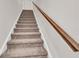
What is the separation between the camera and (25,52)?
2.86m

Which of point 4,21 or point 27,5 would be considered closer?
point 4,21

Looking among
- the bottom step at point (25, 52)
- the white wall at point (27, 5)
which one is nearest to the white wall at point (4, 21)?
the bottom step at point (25, 52)

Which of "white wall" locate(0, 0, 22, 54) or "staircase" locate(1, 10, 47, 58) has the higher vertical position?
"white wall" locate(0, 0, 22, 54)

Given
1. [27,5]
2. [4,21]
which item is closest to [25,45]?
[4,21]

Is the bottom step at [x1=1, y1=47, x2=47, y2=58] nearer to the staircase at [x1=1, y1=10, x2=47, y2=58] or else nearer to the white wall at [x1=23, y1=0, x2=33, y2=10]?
the staircase at [x1=1, y1=10, x2=47, y2=58]

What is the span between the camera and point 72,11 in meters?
1.43

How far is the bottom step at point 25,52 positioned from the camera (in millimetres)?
2730

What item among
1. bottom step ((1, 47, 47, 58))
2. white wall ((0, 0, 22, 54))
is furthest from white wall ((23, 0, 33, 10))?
bottom step ((1, 47, 47, 58))

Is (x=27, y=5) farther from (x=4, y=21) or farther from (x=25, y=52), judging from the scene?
(x=25, y=52)

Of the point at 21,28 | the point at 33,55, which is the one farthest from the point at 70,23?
the point at 21,28

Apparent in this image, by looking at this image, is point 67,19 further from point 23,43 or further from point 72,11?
point 23,43

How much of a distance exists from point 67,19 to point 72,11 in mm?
175

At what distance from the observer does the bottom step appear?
2730 millimetres

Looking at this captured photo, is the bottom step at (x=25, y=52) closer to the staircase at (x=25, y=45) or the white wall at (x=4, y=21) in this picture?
the staircase at (x=25, y=45)
